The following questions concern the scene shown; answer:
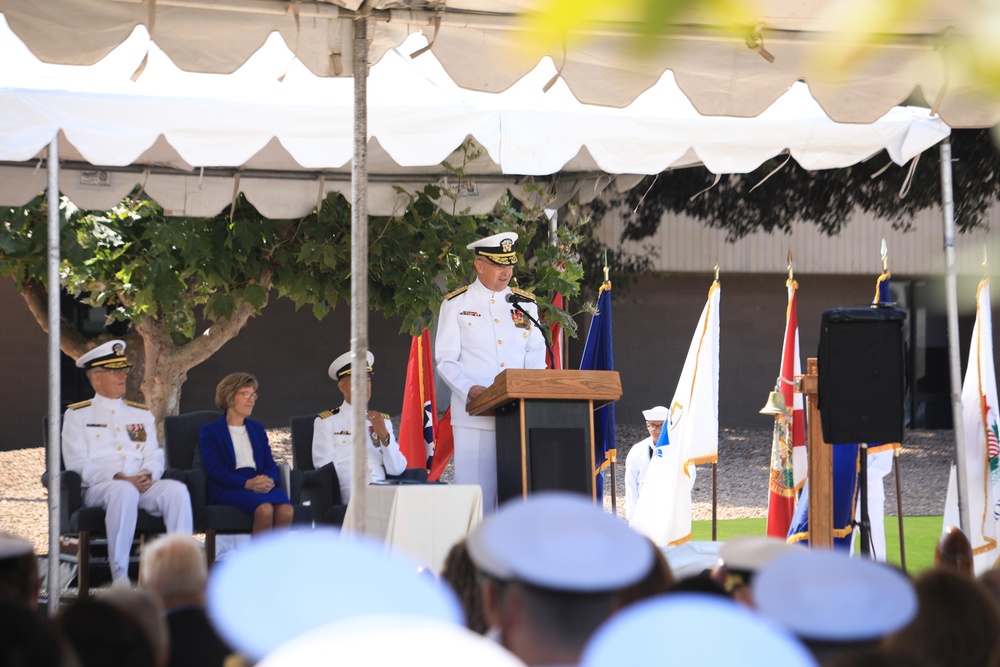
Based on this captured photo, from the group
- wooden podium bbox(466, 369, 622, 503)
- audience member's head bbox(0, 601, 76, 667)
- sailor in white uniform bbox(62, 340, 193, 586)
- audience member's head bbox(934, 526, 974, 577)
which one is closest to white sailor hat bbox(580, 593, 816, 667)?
audience member's head bbox(0, 601, 76, 667)

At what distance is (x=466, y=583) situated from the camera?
232 centimetres

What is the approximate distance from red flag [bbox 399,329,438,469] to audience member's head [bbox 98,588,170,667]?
5347 mm

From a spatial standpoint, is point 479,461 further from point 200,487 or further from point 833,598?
point 833,598

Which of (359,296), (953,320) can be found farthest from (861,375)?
(359,296)

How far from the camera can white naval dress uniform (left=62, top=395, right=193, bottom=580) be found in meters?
6.02

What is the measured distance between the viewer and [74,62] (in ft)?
12.0

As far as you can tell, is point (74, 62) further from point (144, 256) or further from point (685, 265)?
point (685, 265)

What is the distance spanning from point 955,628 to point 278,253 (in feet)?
19.3

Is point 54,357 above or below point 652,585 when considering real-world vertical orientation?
above

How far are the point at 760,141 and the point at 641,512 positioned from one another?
262cm

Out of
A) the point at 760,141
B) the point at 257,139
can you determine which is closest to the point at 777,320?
the point at 760,141

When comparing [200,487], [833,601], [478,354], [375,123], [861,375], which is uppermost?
[375,123]

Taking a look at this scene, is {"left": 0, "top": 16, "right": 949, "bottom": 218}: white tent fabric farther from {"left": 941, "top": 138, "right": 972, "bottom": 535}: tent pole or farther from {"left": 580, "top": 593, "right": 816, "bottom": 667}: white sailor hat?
{"left": 580, "top": 593, "right": 816, "bottom": 667}: white sailor hat

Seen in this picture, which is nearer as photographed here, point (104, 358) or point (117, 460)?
point (117, 460)
